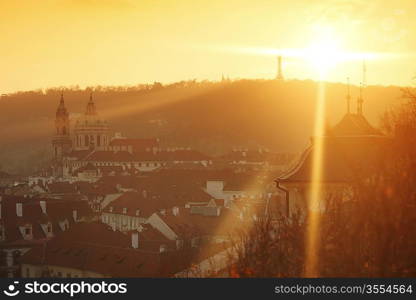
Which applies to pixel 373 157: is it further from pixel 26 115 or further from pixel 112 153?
pixel 26 115

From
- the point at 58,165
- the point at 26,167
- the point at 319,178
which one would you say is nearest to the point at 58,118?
the point at 58,165

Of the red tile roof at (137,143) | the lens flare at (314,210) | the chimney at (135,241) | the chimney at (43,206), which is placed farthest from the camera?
the red tile roof at (137,143)

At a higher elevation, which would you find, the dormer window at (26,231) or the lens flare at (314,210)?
the lens flare at (314,210)

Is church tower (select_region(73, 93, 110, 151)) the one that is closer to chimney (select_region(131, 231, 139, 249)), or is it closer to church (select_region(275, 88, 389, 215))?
chimney (select_region(131, 231, 139, 249))

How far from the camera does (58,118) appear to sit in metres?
114

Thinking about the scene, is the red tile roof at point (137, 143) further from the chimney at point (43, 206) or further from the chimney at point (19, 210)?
the chimney at point (19, 210)

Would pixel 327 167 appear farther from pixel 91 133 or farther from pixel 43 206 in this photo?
pixel 91 133

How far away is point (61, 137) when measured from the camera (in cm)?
11469

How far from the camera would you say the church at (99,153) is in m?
108

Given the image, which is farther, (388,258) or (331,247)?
(331,247)

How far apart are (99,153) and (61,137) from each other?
5.08 metres

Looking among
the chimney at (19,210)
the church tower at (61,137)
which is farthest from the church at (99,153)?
the chimney at (19,210)

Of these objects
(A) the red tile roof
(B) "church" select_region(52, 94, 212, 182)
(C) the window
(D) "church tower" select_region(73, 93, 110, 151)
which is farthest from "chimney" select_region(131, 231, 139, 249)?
(A) the red tile roof

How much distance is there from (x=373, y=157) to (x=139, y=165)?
98.7 m
